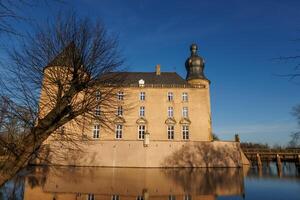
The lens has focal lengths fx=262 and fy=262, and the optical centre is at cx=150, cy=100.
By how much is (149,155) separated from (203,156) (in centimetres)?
593

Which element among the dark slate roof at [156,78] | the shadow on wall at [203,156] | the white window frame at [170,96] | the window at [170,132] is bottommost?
the shadow on wall at [203,156]

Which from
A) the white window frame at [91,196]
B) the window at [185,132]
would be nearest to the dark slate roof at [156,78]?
the window at [185,132]

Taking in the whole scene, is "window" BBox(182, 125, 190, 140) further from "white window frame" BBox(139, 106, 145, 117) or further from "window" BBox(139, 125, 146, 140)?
"white window frame" BBox(139, 106, 145, 117)

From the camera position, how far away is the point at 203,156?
2866cm

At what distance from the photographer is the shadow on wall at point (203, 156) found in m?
28.5

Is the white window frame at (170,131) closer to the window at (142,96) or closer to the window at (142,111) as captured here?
the window at (142,111)

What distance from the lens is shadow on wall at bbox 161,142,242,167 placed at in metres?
28.5

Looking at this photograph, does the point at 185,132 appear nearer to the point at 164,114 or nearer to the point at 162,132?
the point at 162,132

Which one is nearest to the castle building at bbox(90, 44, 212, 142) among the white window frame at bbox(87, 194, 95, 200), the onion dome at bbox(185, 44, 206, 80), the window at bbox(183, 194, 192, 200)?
the onion dome at bbox(185, 44, 206, 80)

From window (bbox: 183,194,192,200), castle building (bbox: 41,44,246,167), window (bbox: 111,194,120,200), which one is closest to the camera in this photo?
window (bbox: 111,194,120,200)

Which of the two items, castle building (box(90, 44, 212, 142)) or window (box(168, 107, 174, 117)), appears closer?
castle building (box(90, 44, 212, 142))

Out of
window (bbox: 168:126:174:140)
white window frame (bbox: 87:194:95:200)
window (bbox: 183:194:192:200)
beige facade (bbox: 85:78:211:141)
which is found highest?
beige facade (bbox: 85:78:211:141)

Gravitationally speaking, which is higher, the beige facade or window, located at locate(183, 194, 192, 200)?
the beige facade

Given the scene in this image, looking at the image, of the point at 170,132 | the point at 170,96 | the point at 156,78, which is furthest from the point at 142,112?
the point at 156,78
